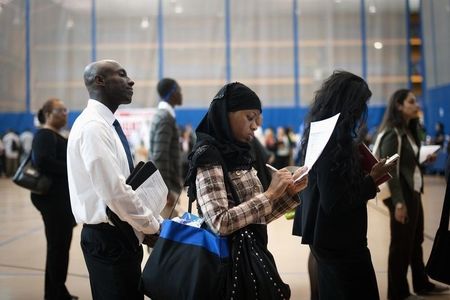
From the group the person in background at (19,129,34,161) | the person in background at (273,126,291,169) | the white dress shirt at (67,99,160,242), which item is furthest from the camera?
the person in background at (19,129,34,161)

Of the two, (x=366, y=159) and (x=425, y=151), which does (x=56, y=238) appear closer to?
(x=366, y=159)

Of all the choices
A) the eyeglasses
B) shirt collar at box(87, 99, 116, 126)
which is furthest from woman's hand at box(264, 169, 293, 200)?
the eyeglasses

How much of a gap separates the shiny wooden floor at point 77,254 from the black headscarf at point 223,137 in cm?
267

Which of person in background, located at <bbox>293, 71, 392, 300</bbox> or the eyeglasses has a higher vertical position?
the eyeglasses

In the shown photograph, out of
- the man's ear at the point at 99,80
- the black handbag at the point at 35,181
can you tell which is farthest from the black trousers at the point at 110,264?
the black handbag at the point at 35,181

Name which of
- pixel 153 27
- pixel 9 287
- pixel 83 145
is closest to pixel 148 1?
pixel 153 27

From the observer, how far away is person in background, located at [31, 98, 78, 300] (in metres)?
4.14

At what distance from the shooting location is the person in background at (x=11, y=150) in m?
19.6

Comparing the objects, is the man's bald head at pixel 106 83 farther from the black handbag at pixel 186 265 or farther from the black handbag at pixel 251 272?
the black handbag at pixel 251 272

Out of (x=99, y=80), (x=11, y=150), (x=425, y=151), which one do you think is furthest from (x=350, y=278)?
(x=11, y=150)

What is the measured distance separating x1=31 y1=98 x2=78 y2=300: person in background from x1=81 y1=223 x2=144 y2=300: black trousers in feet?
5.37

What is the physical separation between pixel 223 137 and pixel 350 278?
100 cm

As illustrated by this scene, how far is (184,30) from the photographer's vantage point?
21.4 meters

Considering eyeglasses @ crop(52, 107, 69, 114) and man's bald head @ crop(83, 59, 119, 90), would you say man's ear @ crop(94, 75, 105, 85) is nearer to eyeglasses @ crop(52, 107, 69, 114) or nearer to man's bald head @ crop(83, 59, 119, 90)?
man's bald head @ crop(83, 59, 119, 90)
